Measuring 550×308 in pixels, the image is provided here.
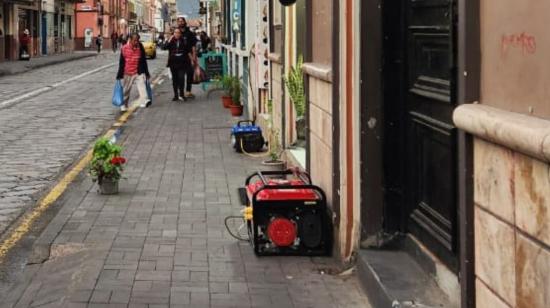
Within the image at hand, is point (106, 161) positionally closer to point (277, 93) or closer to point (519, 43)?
point (277, 93)

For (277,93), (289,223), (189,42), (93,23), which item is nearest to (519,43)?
(289,223)

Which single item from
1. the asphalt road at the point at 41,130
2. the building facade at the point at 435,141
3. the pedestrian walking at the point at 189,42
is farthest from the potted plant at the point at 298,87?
the pedestrian walking at the point at 189,42

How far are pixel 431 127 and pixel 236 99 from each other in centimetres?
1279

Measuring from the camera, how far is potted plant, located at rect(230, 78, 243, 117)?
56.9ft

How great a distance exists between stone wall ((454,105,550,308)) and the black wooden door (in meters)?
0.77

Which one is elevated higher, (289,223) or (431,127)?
(431,127)

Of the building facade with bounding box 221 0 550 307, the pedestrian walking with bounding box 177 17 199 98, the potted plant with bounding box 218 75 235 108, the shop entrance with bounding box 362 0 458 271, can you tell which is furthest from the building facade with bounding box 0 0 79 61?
the shop entrance with bounding box 362 0 458 271

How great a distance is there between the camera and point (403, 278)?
16.4 feet

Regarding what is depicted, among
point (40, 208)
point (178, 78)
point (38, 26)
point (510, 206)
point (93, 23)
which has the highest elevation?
point (93, 23)

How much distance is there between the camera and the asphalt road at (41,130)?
9.44m

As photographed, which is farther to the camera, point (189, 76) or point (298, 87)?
point (189, 76)

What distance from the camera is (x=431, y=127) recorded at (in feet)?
15.9

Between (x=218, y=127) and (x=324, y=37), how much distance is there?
8238mm

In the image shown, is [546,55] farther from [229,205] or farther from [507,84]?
[229,205]
